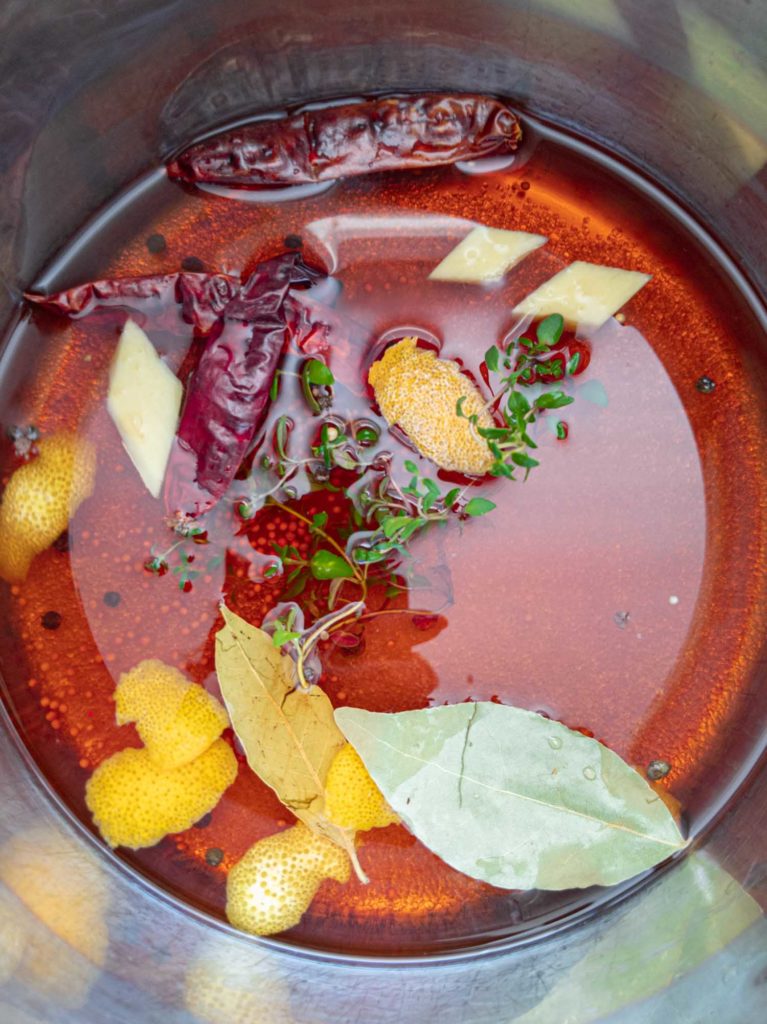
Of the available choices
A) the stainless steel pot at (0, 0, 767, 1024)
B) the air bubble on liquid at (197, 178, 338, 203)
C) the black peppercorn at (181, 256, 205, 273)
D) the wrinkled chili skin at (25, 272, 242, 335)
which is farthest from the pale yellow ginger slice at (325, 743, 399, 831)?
the air bubble on liquid at (197, 178, 338, 203)

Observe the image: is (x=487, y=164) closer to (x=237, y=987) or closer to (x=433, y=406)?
(x=433, y=406)

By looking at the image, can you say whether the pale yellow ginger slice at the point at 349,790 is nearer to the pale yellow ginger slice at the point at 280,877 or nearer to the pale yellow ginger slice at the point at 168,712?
the pale yellow ginger slice at the point at 280,877

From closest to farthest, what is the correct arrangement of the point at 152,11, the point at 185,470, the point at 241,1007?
the point at 152,11, the point at 185,470, the point at 241,1007

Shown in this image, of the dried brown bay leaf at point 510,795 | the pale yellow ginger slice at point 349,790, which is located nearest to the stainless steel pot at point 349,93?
the dried brown bay leaf at point 510,795

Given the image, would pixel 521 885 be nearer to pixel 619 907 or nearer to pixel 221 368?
pixel 619 907

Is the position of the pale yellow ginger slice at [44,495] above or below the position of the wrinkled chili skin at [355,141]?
below

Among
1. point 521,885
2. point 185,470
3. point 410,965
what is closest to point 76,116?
point 185,470
